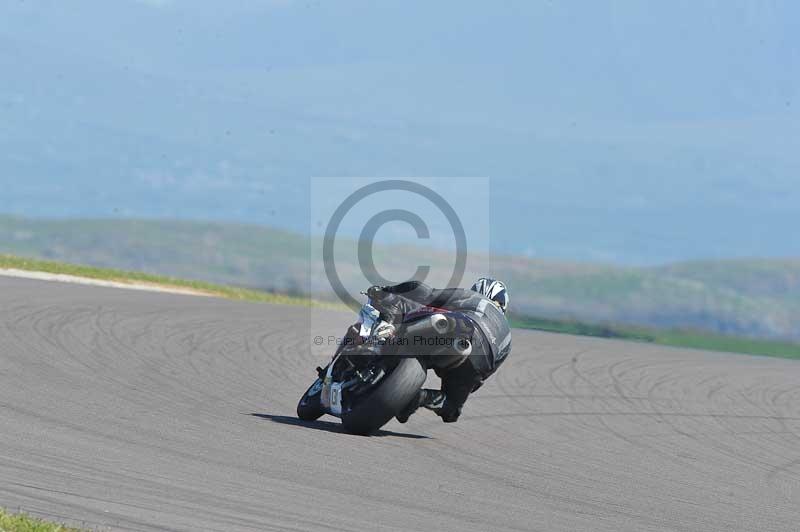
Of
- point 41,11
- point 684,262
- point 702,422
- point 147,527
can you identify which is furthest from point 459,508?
point 41,11

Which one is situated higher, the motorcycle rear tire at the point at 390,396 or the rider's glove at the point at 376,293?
the rider's glove at the point at 376,293

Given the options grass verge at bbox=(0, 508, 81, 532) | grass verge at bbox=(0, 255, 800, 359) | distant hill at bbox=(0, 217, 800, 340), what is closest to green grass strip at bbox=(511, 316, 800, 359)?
grass verge at bbox=(0, 255, 800, 359)

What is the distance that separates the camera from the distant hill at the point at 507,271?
3962 centimetres

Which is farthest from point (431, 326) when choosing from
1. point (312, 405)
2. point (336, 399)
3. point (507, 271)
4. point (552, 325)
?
point (507, 271)

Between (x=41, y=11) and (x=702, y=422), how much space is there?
188 m

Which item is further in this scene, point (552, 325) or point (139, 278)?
point (552, 325)

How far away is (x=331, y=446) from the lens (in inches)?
390

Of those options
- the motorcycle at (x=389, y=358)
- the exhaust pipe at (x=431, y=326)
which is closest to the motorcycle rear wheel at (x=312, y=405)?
the motorcycle at (x=389, y=358)

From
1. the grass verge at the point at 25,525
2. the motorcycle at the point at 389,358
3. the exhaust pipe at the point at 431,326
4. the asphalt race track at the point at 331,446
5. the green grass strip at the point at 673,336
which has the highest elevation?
the exhaust pipe at the point at 431,326

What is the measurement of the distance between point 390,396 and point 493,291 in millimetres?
1401

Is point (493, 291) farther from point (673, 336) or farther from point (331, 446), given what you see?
point (673, 336)

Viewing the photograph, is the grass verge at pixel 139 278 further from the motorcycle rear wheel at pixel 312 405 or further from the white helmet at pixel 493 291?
the white helmet at pixel 493 291

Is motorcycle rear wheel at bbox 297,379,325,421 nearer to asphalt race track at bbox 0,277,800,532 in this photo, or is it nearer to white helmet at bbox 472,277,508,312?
asphalt race track at bbox 0,277,800,532

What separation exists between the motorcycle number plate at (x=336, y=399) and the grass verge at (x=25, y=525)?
14.3ft
